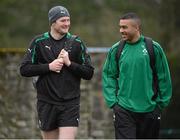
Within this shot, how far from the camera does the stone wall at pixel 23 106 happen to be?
532 inches

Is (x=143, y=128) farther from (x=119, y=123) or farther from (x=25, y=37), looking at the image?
(x=25, y=37)

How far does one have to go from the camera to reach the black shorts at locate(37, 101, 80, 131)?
898 cm

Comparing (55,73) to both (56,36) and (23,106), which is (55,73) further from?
(23,106)

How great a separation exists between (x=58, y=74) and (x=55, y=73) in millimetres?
35

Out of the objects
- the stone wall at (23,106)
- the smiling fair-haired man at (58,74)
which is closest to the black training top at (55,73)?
the smiling fair-haired man at (58,74)

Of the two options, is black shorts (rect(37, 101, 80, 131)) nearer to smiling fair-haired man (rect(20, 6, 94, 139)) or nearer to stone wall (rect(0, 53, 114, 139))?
smiling fair-haired man (rect(20, 6, 94, 139))

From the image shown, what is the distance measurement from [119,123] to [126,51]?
0.78m

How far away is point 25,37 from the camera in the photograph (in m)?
27.3

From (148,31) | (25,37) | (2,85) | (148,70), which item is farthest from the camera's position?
(25,37)

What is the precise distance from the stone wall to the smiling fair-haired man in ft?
13.9

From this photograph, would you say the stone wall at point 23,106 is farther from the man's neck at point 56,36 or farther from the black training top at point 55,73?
the man's neck at point 56,36

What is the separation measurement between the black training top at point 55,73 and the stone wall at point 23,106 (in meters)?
4.28

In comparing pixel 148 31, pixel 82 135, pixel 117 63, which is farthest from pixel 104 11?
pixel 117 63

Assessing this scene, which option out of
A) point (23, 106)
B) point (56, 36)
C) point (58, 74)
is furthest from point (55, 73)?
point (23, 106)
